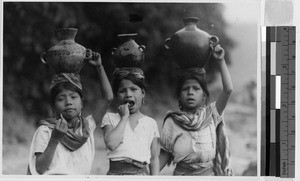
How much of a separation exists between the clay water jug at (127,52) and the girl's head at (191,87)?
167mm

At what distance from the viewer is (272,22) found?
5.44 ft

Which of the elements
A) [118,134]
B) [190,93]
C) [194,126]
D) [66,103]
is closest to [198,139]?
[194,126]

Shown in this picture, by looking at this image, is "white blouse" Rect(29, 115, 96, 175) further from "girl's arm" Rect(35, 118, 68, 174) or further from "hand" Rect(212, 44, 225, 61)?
"hand" Rect(212, 44, 225, 61)

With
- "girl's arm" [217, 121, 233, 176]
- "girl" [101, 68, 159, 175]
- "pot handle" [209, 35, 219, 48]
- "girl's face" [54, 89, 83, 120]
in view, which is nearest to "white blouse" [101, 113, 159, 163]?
"girl" [101, 68, 159, 175]

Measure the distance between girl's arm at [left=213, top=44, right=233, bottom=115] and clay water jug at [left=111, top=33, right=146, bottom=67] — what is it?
0.88ft

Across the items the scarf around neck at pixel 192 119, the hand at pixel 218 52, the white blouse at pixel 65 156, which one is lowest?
the white blouse at pixel 65 156

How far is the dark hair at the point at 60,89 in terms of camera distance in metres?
1.64

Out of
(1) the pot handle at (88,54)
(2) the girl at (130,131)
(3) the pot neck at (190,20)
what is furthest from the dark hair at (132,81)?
(3) the pot neck at (190,20)

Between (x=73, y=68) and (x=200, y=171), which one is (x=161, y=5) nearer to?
(x=73, y=68)

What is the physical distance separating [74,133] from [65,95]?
0.46ft

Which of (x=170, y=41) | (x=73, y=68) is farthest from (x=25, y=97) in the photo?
(x=170, y=41)

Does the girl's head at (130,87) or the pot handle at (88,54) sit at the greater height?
the pot handle at (88,54)

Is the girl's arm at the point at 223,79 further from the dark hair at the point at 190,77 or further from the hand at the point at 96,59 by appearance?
the hand at the point at 96,59

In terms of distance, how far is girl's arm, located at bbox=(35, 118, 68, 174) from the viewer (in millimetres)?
1638
